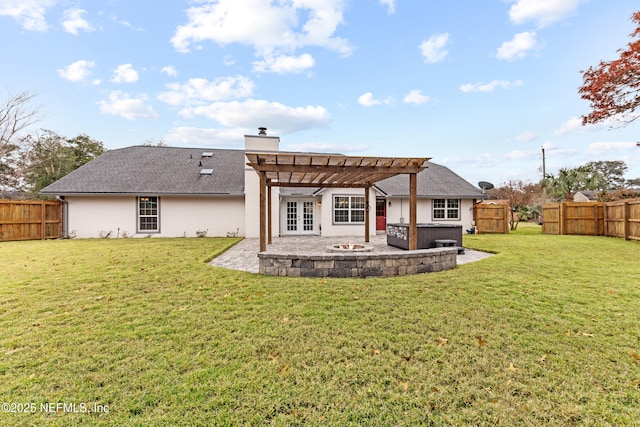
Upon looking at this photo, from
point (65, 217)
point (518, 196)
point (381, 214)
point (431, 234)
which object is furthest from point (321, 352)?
point (518, 196)

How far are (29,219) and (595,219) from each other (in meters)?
28.2

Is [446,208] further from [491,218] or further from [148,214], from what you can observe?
[148,214]

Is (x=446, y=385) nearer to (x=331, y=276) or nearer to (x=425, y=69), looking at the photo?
(x=331, y=276)

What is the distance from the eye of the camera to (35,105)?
1919 cm

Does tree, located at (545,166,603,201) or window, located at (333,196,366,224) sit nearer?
window, located at (333,196,366,224)

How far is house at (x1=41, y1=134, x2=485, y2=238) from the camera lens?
534 inches

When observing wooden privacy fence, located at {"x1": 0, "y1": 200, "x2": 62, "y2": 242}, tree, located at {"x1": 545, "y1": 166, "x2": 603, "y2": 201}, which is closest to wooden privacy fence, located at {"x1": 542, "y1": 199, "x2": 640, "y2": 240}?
tree, located at {"x1": 545, "y1": 166, "x2": 603, "y2": 201}

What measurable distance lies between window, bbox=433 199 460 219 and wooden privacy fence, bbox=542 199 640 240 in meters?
5.49

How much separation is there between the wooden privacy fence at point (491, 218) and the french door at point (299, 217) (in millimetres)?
9871

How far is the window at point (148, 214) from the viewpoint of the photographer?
13977 millimetres

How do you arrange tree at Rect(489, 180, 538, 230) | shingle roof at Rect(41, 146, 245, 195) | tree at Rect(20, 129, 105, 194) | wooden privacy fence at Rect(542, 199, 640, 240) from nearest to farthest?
wooden privacy fence at Rect(542, 199, 640, 240), shingle roof at Rect(41, 146, 245, 195), tree at Rect(489, 180, 538, 230), tree at Rect(20, 129, 105, 194)

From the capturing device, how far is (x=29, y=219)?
1268 cm

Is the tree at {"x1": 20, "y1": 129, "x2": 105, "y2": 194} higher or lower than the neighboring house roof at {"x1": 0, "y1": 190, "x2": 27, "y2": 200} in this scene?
higher

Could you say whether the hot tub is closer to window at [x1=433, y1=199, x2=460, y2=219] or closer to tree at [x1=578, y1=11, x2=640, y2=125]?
window at [x1=433, y1=199, x2=460, y2=219]
